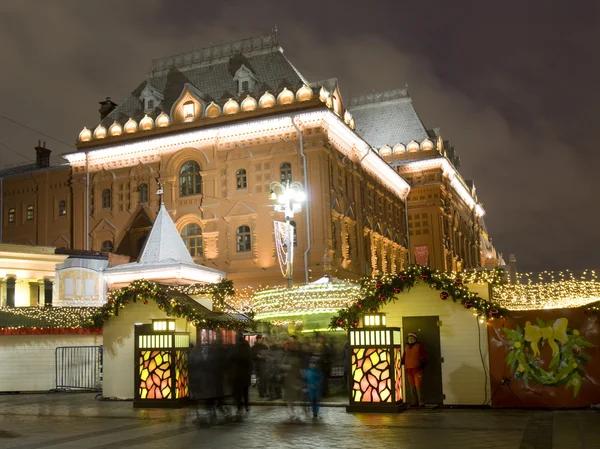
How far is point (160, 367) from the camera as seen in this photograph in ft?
62.5

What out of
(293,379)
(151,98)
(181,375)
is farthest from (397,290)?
(151,98)

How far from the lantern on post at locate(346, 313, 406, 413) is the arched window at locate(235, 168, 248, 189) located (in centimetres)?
2514

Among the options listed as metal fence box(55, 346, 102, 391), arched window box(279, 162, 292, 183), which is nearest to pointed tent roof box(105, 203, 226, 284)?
arched window box(279, 162, 292, 183)

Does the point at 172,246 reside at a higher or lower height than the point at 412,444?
higher

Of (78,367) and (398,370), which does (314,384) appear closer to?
(398,370)

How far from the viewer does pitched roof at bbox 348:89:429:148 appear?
5988 cm

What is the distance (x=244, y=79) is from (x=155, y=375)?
91.2 feet

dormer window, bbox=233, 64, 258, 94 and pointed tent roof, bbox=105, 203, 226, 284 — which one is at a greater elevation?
dormer window, bbox=233, 64, 258, 94

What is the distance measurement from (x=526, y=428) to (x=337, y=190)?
28.6 m

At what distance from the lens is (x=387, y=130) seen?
61031mm

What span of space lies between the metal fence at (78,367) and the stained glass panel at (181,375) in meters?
7.61

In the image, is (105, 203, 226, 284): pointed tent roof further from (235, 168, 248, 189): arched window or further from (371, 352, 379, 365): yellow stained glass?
(371, 352, 379, 365): yellow stained glass

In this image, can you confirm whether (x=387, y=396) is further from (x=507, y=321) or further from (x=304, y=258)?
(x=304, y=258)

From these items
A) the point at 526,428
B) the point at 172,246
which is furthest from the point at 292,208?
the point at 526,428
